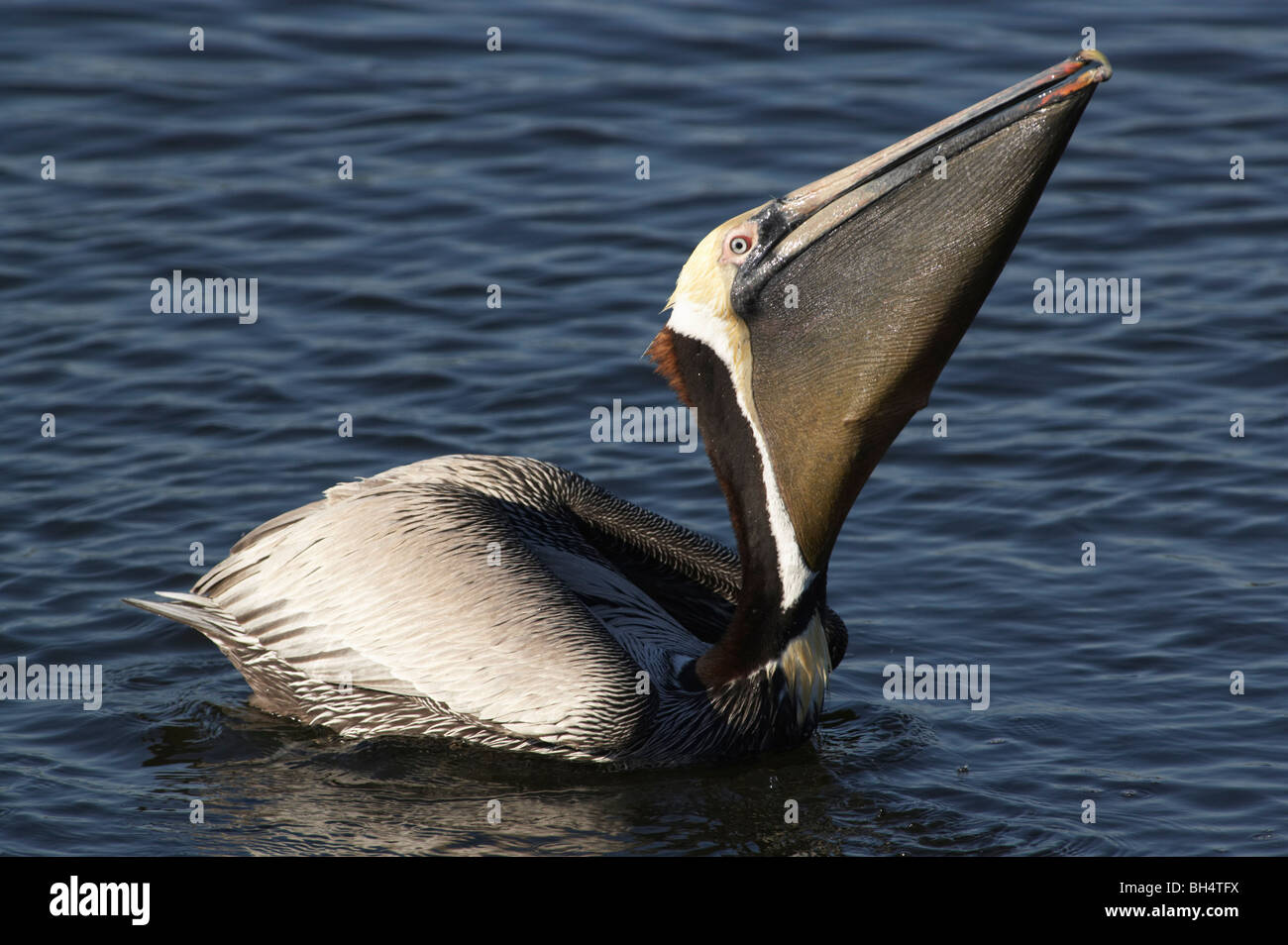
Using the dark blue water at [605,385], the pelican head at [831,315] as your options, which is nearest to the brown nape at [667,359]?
the pelican head at [831,315]

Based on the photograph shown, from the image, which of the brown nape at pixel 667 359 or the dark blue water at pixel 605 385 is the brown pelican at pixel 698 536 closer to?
the brown nape at pixel 667 359

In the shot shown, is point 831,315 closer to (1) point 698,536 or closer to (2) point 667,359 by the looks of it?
(2) point 667,359

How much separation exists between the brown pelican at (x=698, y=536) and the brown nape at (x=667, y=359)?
0.03 feet

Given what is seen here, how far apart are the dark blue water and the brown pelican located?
259mm

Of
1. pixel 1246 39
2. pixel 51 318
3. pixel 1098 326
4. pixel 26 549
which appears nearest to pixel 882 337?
pixel 26 549

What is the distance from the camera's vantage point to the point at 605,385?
853 cm

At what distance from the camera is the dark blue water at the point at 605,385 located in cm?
580

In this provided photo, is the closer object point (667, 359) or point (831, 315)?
point (831, 315)

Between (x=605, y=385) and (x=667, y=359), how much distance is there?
2.94 meters

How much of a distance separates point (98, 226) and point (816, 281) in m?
5.74

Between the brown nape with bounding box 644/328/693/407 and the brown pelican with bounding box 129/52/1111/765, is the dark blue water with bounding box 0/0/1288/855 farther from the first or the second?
the brown nape with bounding box 644/328/693/407

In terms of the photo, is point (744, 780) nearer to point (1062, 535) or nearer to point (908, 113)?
point (1062, 535)

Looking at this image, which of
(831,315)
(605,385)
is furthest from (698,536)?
(605,385)

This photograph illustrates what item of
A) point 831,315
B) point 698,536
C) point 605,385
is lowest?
point 698,536
